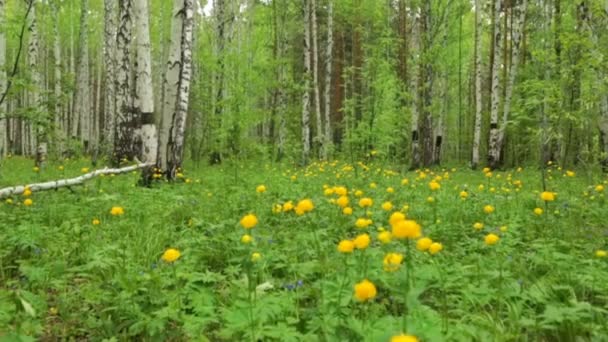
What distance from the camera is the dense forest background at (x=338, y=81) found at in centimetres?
912

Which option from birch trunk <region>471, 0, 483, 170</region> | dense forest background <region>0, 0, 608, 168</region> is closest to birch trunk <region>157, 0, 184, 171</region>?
dense forest background <region>0, 0, 608, 168</region>

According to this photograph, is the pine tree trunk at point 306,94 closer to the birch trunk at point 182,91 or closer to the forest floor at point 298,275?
the birch trunk at point 182,91

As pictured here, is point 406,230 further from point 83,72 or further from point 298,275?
point 83,72

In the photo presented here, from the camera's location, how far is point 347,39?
28766 millimetres

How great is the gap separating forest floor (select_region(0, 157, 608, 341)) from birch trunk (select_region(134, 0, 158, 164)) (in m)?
3.65

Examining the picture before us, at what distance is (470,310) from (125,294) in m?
1.95

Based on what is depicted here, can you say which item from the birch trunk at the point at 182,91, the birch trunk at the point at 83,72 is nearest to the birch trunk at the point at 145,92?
the birch trunk at the point at 182,91

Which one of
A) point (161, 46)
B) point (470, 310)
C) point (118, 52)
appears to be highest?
point (161, 46)

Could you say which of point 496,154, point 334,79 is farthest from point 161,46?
point 496,154

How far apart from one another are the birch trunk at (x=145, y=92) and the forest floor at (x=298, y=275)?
3.65 metres

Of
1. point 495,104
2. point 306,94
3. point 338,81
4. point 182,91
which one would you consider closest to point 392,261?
point 182,91

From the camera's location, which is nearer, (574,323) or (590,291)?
(574,323)

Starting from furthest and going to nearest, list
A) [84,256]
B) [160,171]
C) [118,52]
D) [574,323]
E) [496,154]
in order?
1. [496,154]
2. [118,52]
3. [160,171]
4. [84,256]
5. [574,323]

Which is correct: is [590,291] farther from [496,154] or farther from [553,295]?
[496,154]
